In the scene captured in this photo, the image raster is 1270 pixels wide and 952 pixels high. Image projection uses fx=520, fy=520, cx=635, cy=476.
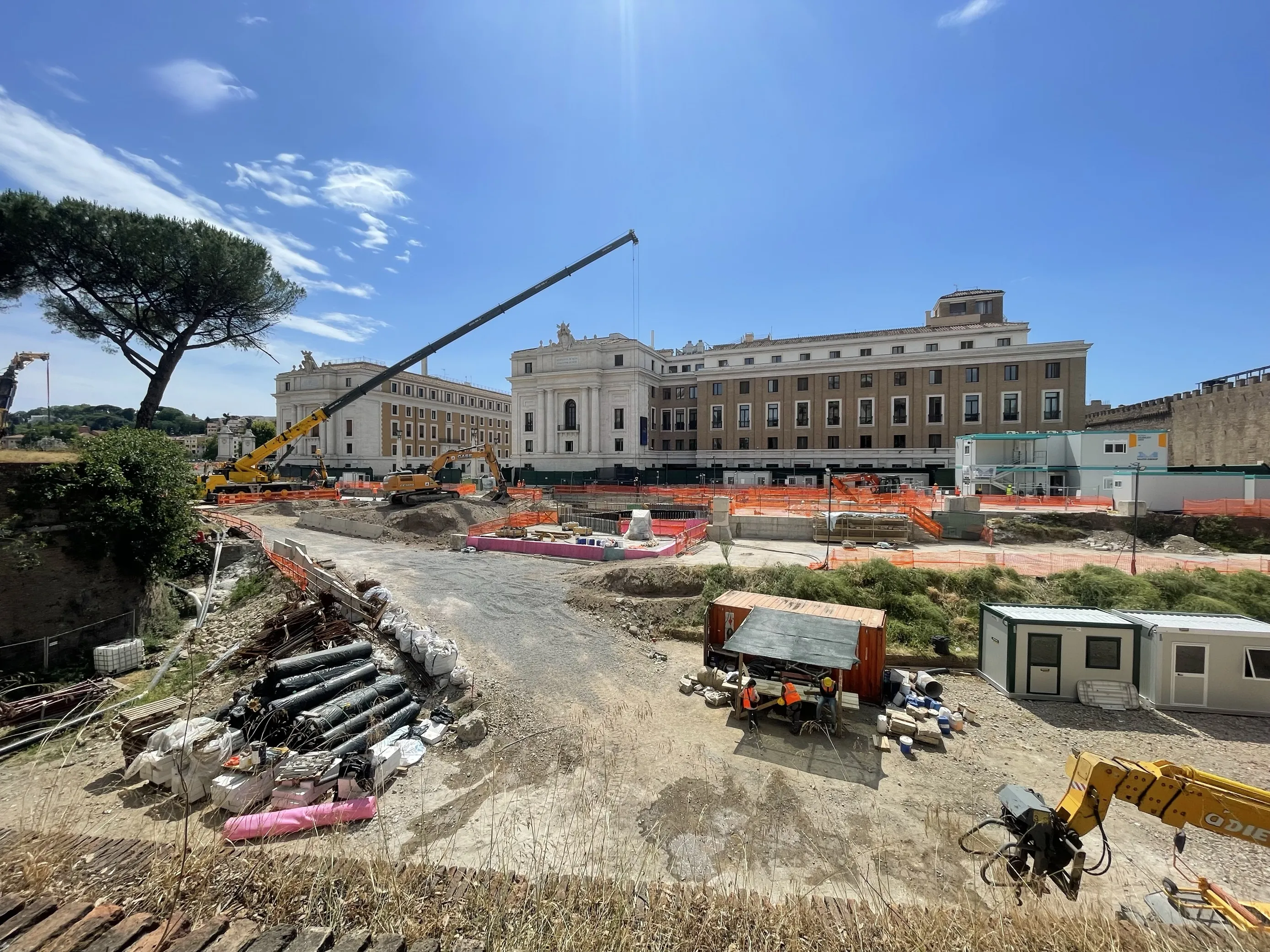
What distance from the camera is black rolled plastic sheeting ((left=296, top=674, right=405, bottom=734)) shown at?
32.8ft

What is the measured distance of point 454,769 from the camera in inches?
384

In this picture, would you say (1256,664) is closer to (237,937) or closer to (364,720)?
(237,937)

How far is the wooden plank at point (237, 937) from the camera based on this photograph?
10.0 feet

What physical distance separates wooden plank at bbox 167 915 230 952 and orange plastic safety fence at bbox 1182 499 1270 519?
35990 mm

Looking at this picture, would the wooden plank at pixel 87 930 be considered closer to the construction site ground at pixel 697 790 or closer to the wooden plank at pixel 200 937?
the wooden plank at pixel 200 937

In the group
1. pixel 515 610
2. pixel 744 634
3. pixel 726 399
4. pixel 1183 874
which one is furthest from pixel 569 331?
pixel 1183 874

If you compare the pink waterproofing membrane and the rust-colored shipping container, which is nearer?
the pink waterproofing membrane

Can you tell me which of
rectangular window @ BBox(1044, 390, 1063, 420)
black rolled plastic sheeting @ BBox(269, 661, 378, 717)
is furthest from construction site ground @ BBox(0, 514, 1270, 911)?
rectangular window @ BBox(1044, 390, 1063, 420)

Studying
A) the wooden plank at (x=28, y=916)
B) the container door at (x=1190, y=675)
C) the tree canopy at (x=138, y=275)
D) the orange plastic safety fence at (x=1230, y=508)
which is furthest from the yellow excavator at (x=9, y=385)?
the orange plastic safety fence at (x=1230, y=508)

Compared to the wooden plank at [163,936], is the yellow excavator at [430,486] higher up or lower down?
higher up

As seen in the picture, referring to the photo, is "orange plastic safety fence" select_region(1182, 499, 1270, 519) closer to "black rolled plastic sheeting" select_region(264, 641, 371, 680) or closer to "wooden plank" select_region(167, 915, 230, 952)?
"black rolled plastic sheeting" select_region(264, 641, 371, 680)

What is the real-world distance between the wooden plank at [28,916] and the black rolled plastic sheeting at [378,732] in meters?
6.50

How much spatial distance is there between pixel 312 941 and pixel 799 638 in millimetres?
9824

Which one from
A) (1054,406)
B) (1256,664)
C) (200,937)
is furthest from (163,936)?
(1054,406)
